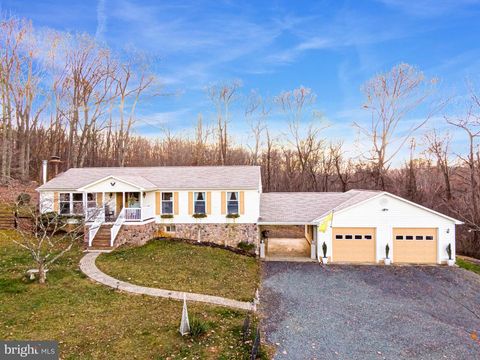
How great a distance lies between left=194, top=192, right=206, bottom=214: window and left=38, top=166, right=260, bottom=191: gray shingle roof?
571 mm

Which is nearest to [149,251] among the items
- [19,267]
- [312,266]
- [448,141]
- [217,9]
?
[19,267]

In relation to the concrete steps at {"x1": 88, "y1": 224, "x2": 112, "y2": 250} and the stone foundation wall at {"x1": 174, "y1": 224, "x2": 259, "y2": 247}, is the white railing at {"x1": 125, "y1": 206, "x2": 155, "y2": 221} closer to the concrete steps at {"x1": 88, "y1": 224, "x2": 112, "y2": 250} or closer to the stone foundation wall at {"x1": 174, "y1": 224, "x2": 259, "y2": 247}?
the concrete steps at {"x1": 88, "y1": 224, "x2": 112, "y2": 250}

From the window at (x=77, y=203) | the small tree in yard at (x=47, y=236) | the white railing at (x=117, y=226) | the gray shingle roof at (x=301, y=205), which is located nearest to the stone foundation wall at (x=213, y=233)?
the gray shingle roof at (x=301, y=205)

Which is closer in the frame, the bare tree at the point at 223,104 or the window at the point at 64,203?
the window at the point at 64,203

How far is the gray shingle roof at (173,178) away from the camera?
19047mm

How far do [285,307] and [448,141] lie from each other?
25.8 m

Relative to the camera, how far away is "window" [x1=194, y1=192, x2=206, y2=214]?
19250 mm

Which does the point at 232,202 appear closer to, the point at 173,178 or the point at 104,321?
the point at 173,178

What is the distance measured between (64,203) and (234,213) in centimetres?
1114

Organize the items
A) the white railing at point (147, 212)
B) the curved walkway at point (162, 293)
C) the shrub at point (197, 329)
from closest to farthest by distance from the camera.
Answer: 1. the shrub at point (197, 329)
2. the curved walkway at point (162, 293)
3. the white railing at point (147, 212)

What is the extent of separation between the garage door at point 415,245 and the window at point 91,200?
1843 cm

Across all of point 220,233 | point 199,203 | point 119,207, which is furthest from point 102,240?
point 220,233

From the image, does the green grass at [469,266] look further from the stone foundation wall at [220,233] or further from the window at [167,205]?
the window at [167,205]

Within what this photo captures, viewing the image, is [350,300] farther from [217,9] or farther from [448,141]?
A: [448,141]
